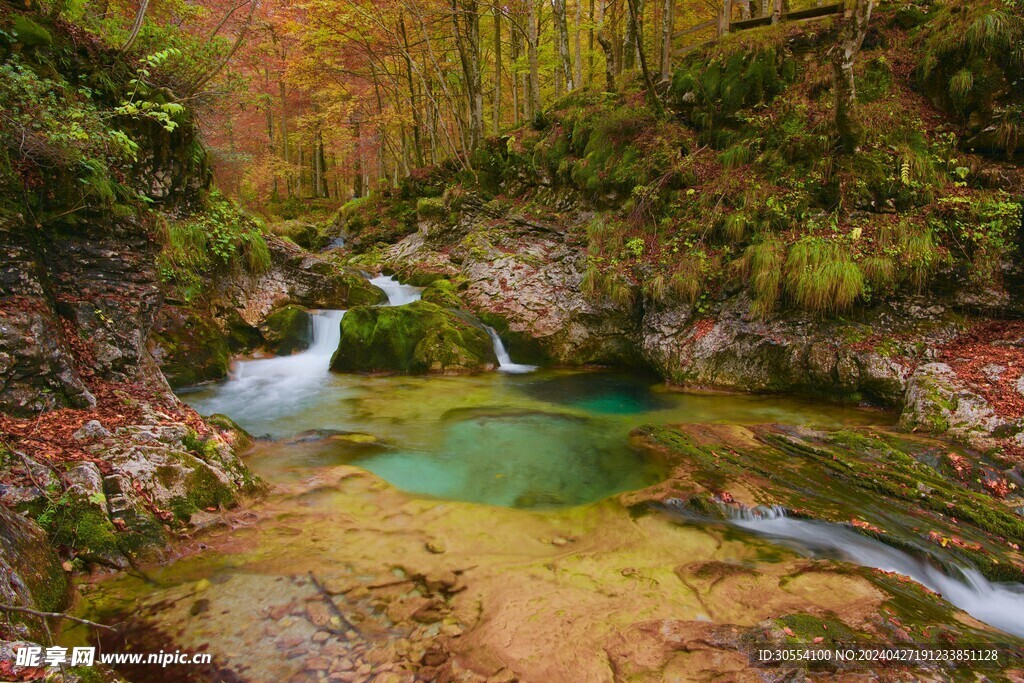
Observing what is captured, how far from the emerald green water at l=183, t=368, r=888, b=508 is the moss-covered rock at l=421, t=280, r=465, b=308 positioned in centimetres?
260

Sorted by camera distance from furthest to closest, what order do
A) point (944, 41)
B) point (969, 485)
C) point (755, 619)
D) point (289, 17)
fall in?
1. point (289, 17)
2. point (944, 41)
3. point (969, 485)
4. point (755, 619)

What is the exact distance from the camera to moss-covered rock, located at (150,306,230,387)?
8047 millimetres

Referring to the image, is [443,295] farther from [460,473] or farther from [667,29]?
[667,29]

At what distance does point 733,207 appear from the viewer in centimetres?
914

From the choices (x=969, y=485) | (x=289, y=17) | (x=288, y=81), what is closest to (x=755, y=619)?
(x=969, y=485)

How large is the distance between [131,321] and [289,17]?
12.8 m

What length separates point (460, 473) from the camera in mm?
5453

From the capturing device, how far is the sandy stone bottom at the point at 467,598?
264 cm

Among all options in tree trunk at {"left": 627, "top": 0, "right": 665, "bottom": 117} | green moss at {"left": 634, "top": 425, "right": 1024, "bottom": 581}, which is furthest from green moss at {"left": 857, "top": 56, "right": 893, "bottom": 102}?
green moss at {"left": 634, "top": 425, "right": 1024, "bottom": 581}

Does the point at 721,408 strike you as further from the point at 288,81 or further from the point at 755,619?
the point at 288,81

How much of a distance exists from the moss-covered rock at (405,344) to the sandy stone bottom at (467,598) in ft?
18.6

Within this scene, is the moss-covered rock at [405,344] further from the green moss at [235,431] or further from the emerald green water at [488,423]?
the green moss at [235,431]

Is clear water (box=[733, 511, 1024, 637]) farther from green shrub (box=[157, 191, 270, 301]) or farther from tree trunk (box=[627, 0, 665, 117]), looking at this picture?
tree trunk (box=[627, 0, 665, 117])

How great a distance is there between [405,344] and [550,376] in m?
3.06
